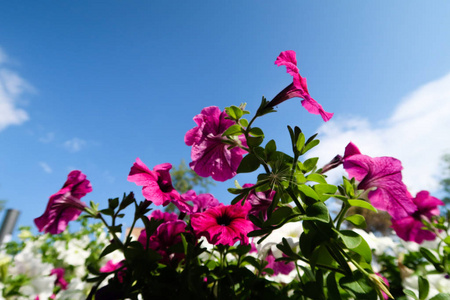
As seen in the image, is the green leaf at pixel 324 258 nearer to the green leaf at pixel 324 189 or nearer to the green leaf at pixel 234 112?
the green leaf at pixel 324 189

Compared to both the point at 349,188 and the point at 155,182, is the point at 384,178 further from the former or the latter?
the point at 155,182

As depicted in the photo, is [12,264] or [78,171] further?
[12,264]

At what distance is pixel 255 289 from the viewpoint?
0.62 metres

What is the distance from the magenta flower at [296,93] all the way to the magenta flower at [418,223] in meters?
0.56

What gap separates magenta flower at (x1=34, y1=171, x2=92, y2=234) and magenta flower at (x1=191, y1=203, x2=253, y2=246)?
1.04ft

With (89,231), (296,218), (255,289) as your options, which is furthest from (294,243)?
(89,231)

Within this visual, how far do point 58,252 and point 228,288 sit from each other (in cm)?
129

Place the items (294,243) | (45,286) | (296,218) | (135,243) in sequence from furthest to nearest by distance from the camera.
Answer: (45,286) → (294,243) → (135,243) → (296,218)

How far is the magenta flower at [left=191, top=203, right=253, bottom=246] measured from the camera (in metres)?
0.54

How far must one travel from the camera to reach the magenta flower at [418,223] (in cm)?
88

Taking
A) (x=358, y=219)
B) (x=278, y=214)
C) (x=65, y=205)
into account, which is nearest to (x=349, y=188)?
(x=358, y=219)

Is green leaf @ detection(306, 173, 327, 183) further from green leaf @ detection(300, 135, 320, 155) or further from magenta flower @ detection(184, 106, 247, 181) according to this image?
magenta flower @ detection(184, 106, 247, 181)

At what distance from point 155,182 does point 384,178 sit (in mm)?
475

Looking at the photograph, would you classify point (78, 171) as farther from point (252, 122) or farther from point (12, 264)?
point (12, 264)
